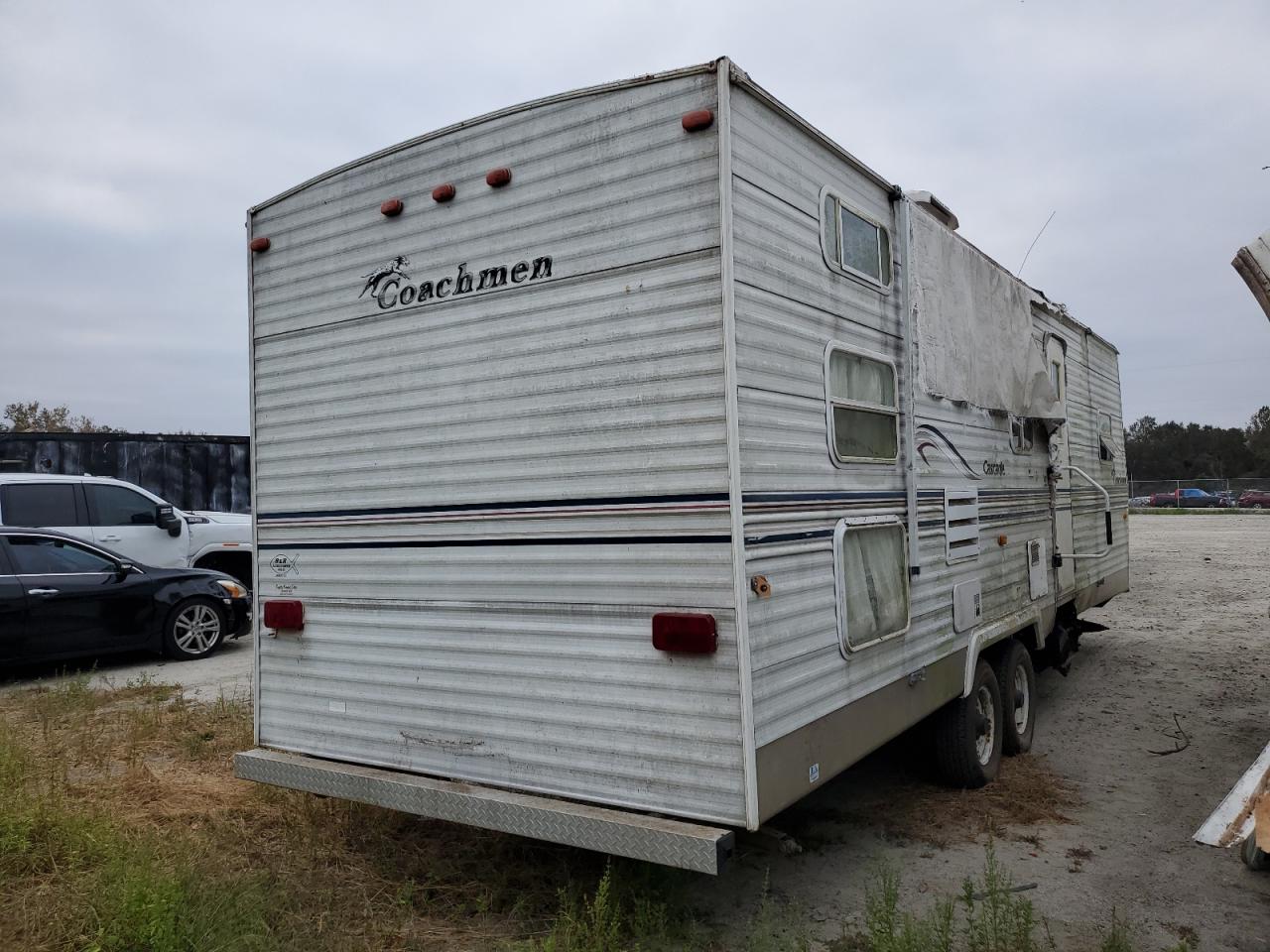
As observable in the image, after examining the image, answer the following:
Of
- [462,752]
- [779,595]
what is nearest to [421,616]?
[462,752]

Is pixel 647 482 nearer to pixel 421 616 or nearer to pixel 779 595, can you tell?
pixel 779 595

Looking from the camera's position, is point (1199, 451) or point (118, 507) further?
point (1199, 451)

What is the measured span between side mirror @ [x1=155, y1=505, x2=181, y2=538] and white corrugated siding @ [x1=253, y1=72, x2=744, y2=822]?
6842 millimetres

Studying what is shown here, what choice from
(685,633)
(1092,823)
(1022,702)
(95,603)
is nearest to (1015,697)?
(1022,702)

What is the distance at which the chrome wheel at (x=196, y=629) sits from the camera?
30.0ft

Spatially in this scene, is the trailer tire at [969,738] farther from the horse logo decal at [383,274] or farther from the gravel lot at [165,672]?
→ the gravel lot at [165,672]

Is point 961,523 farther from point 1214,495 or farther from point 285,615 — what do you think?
point 1214,495

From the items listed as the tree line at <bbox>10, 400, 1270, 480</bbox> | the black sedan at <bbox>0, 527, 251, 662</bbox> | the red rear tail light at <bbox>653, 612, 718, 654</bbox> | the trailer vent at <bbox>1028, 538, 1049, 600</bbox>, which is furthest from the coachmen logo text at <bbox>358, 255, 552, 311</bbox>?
the tree line at <bbox>10, 400, 1270, 480</bbox>

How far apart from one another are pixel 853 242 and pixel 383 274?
205 centimetres

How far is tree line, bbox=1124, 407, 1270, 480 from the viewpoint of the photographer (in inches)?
2517

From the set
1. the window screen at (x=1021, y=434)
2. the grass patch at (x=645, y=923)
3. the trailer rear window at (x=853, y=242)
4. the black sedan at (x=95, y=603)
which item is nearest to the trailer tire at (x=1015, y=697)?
the window screen at (x=1021, y=434)

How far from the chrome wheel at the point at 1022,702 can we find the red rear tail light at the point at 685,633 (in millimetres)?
3678

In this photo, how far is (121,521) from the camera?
10.3 meters

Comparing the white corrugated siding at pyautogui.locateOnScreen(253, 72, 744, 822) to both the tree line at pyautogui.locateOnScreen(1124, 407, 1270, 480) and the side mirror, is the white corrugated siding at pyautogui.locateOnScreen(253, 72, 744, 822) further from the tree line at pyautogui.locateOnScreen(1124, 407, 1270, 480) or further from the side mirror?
the tree line at pyautogui.locateOnScreen(1124, 407, 1270, 480)
